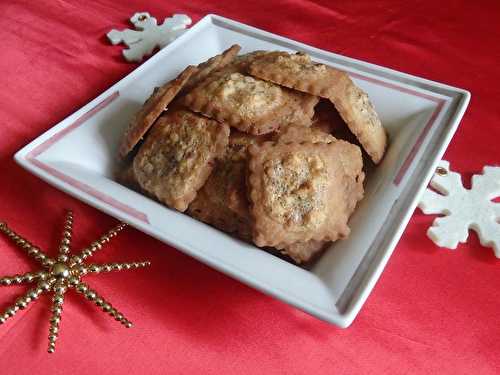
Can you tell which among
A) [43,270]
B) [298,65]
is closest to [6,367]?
[43,270]

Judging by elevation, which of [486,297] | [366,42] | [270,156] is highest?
[270,156]

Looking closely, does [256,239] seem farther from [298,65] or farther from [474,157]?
[474,157]

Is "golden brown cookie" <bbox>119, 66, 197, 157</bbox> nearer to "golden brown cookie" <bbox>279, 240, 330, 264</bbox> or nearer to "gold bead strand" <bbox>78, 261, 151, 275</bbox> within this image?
"gold bead strand" <bbox>78, 261, 151, 275</bbox>

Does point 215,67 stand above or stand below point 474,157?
above

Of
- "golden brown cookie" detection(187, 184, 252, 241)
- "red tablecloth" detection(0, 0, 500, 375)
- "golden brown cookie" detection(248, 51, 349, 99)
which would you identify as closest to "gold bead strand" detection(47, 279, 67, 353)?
"red tablecloth" detection(0, 0, 500, 375)

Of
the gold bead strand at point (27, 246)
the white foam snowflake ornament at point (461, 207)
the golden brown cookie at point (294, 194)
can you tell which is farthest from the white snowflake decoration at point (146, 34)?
the white foam snowflake ornament at point (461, 207)
